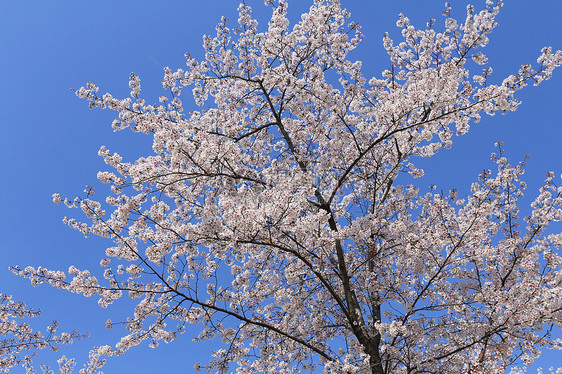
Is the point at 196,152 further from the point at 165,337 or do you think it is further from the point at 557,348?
the point at 557,348

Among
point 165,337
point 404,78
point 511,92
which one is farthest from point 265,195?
point 404,78

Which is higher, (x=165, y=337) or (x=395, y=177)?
(x=395, y=177)

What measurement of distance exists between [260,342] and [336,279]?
8.12 ft

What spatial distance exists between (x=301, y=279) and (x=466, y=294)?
401 cm

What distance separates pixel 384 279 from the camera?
971cm

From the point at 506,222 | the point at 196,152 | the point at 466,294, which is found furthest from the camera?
the point at 506,222

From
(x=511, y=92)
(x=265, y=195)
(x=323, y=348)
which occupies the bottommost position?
(x=323, y=348)

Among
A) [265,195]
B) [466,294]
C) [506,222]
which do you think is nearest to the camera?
[265,195]

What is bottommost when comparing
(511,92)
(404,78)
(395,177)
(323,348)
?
(323,348)

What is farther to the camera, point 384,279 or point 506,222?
point 506,222

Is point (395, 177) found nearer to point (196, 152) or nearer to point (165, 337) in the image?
point (196, 152)

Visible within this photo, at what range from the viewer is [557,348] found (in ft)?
32.5

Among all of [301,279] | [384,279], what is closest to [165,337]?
[301,279]

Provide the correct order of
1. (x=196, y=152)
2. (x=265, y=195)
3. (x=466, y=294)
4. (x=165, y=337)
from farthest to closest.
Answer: (x=466, y=294) → (x=165, y=337) → (x=196, y=152) → (x=265, y=195)
